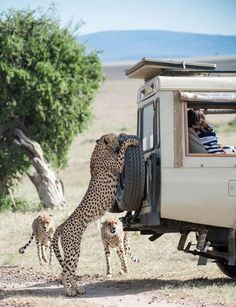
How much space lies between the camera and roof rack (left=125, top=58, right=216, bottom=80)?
9.99m

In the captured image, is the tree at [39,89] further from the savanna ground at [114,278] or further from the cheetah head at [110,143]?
the cheetah head at [110,143]

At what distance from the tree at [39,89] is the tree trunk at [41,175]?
1.02 ft

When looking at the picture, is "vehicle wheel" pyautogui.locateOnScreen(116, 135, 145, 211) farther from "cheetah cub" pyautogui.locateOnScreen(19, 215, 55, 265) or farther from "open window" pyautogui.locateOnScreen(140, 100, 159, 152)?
"cheetah cub" pyautogui.locateOnScreen(19, 215, 55, 265)

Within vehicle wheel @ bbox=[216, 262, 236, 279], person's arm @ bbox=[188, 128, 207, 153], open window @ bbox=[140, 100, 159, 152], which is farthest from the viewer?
vehicle wheel @ bbox=[216, 262, 236, 279]

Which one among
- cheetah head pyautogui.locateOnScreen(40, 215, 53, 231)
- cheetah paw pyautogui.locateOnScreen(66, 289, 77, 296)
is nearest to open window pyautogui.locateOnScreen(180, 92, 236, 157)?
cheetah paw pyautogui.locateOnScreen(66, 289, 77, 296)

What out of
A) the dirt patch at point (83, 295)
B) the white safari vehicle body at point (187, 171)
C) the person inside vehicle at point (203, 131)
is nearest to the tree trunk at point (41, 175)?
the dirt patch at point (83, 295)

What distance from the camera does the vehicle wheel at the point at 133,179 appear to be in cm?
952

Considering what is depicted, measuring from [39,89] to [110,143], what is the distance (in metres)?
11.9

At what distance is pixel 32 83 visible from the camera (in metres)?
22.0

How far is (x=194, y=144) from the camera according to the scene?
966 cm

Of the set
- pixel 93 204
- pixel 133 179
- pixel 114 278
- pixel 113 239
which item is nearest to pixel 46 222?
pixel 113 239

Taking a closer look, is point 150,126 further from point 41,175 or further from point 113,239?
point 41,175

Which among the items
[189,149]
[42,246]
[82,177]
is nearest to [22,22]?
[82,177]

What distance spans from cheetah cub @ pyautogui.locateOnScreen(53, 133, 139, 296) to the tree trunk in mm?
11576
